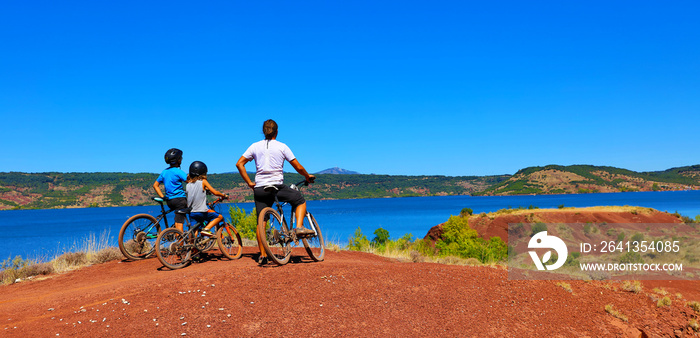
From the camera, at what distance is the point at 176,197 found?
843cm

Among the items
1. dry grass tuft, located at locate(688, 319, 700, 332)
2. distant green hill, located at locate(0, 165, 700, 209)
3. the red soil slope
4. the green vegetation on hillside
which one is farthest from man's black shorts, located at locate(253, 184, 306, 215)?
distant green hill, located at locate(0, 165, 700, 209)

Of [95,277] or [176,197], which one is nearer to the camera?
[95,277]

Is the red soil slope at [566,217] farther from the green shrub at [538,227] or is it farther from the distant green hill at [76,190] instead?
the distant green hill at [76,190]

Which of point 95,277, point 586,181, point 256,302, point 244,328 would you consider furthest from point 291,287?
point 586,181

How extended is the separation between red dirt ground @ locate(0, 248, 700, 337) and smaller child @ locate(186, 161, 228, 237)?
1292 millimetres

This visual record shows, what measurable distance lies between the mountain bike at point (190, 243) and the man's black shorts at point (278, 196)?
62.7 inches

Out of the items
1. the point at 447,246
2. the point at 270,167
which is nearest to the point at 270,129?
the point at 270,167

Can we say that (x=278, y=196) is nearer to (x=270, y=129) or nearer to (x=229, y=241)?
(x=270, y=129)

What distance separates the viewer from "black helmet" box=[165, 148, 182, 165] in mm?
8461

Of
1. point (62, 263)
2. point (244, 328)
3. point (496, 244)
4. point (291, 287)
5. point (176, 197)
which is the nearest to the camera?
point (244, 328)

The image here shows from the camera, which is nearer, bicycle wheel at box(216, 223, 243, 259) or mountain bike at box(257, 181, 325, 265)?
mountain bike at box(257, 181, 325, 265)

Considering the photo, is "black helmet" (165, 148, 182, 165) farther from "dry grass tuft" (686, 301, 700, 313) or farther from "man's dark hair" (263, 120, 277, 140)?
"dry grass tuft" (686, 301, 700, 313)

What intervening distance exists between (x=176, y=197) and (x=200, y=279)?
9.64ft

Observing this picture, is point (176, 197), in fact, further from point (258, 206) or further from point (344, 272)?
point (344, 272)
